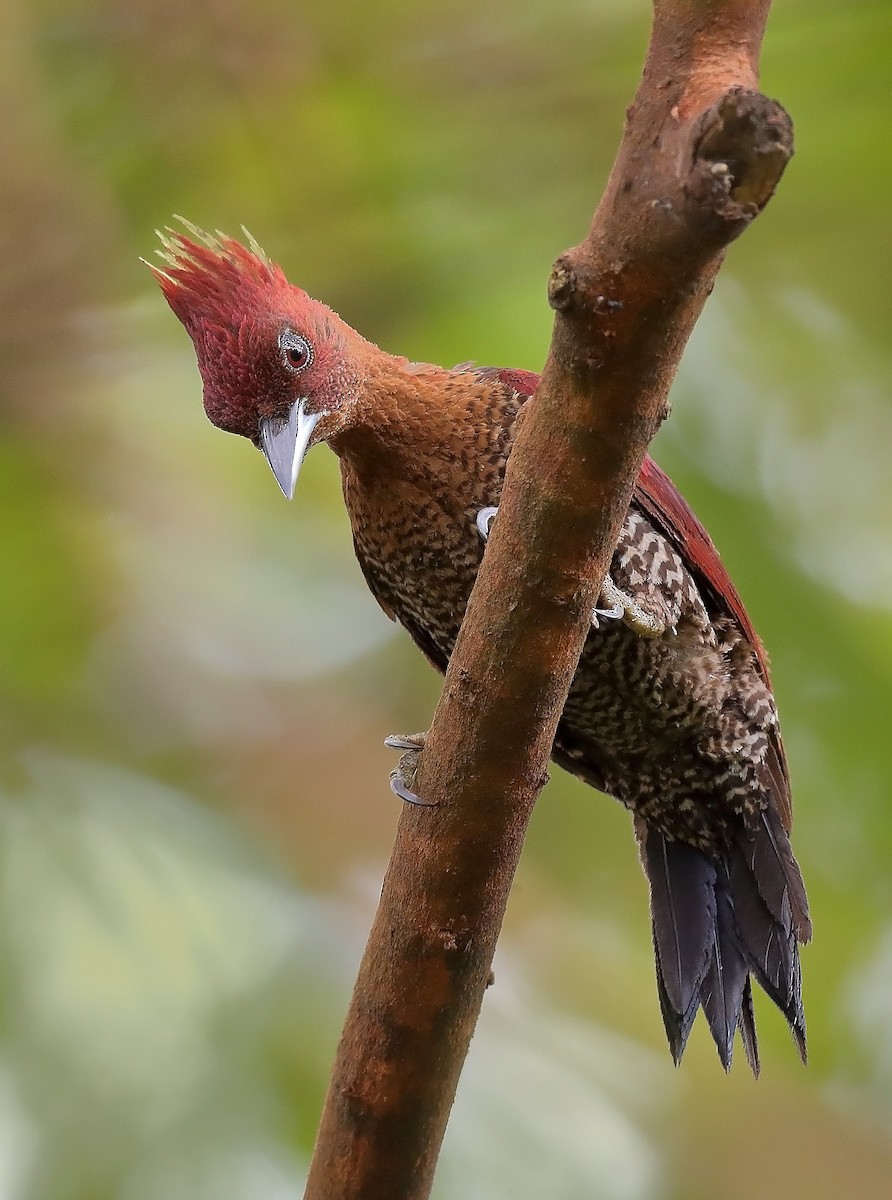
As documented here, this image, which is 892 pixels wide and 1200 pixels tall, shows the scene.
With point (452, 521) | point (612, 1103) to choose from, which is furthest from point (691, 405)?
point (612, 1103)

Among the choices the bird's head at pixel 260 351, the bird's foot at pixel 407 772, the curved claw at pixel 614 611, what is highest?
the bird's head at pixel 260 351

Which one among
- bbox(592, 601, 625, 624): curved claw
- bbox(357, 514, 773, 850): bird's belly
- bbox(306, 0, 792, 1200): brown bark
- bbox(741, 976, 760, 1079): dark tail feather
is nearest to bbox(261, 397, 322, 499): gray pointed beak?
bbox(357, 514, 773, 850): bird's belly

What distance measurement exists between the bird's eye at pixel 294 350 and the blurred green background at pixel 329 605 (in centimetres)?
71

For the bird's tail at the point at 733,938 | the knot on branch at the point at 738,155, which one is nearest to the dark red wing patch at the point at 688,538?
the bird's tail at the point at 733,938

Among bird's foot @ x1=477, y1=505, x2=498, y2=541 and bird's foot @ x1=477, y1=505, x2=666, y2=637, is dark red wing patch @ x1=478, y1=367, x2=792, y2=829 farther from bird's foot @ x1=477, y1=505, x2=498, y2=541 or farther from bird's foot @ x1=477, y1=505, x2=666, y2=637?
bird's foot @ x1=477, y1=505, x2=498, y2=541

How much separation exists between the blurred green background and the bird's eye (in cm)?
71

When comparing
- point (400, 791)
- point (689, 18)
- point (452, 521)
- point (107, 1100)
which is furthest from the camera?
point (107, 1100)

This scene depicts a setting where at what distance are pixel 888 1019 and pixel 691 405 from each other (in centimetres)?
174

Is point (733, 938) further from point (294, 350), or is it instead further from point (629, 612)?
point (294, 350)

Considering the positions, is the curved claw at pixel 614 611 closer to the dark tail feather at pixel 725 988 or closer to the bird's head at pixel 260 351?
the bird's head at pixel 260 351

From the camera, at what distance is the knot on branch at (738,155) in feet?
3.92

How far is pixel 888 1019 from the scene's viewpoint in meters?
3.49

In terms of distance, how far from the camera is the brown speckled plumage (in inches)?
93.7

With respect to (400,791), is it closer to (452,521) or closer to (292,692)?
(452,521)
